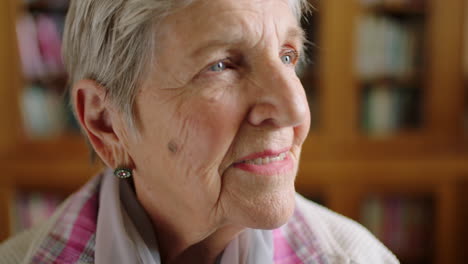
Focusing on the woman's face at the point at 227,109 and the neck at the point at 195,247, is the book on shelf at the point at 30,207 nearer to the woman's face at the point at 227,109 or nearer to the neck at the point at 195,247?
the neck at the point at 195,247

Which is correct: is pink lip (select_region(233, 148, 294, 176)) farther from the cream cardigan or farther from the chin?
the cream cardigan

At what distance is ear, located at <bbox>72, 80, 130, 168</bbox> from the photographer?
80 cm

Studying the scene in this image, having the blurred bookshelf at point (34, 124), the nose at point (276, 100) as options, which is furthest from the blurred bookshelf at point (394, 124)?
the nose at point (276, 100)

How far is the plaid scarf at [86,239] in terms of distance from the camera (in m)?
0.85

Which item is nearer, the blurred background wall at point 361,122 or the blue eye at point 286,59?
the blue eye at point 286,59

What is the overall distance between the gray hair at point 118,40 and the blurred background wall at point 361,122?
1.73m

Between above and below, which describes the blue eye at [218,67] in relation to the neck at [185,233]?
above

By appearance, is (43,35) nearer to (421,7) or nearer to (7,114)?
(7,114)

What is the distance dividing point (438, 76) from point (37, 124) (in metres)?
2.38

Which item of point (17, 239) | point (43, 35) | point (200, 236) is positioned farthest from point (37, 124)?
point (200, 236)

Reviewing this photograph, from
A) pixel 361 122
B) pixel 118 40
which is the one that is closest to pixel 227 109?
pixel 118 40

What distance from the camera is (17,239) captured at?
3.27 ft

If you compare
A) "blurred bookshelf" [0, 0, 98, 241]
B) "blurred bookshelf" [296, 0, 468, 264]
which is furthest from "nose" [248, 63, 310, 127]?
"blurred bookshelf" [0, 0, 98, 241]

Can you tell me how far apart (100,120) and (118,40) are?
18cm
